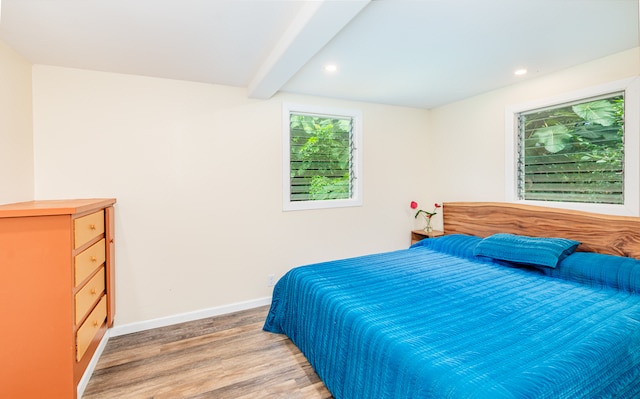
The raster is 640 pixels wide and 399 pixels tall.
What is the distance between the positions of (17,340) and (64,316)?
0.70 feet

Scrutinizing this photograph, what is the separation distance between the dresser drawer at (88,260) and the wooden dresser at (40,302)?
0.7 inches

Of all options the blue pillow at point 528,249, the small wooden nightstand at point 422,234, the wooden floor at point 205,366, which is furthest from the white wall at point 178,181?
the blue pillow at point 528,249

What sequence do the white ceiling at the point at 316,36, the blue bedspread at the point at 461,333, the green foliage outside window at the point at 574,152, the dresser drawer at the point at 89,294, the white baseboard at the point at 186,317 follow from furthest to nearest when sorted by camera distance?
the white baseboard at the point at 186,317 < the green foliage outside window at the point at 574,152 < the dresser drawer at the point at 89,294 < the white ceiling at the point at 316,36 < the blue bedspread at the point at 461,333

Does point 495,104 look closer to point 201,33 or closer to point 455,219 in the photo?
point 455,219

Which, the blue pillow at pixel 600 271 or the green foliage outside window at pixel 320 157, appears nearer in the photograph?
the blue pillow at pixel 600 271

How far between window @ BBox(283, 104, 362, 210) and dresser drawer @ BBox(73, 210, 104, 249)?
1.60 meters

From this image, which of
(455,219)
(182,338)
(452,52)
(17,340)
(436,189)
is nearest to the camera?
(17,340)

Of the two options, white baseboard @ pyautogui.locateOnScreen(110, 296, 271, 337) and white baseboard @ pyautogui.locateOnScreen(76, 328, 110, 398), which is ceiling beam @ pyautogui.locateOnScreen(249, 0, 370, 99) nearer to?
white baseboard @ pyautogui.locateOnScreen(110, 296, 271, 337)

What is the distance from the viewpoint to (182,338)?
8.03ft

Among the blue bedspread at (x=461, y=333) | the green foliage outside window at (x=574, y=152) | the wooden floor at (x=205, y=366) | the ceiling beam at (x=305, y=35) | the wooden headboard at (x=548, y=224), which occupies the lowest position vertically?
the wooden floor at (x=205, y=366)

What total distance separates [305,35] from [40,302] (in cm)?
207

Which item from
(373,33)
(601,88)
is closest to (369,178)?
(373,33)

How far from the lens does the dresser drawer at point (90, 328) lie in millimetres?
1691

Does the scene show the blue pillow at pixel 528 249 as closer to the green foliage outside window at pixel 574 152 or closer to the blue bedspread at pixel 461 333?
the blue bedspread at pixel 461 333
